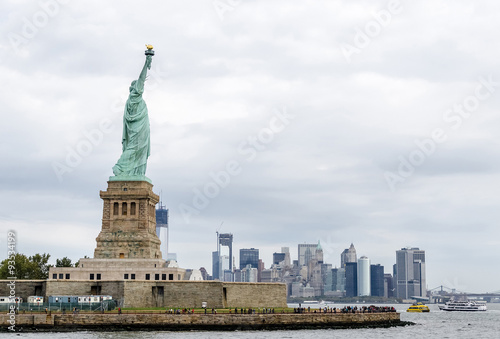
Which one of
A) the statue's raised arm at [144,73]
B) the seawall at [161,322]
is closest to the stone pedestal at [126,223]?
the statue's raised arm at [144,73]

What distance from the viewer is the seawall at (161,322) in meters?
80.6

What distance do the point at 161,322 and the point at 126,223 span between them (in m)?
19.5

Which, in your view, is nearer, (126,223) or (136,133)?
(126,223)

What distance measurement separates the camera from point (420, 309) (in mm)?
186250

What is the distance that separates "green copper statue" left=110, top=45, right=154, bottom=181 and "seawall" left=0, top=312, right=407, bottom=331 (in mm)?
23658

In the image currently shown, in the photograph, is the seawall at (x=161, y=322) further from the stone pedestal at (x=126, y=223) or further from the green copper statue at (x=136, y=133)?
the green copper statue at (x=136, y=133)

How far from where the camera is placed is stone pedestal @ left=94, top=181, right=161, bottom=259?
9656cm

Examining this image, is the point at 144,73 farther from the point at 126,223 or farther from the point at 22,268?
the point at 22,268

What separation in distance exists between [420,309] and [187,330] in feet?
377

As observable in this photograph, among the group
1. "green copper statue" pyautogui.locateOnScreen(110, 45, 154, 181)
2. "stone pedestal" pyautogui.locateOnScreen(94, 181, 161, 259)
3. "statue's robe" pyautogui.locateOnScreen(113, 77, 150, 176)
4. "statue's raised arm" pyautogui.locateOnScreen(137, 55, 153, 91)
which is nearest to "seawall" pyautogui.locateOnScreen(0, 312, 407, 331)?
"stone pedestal" pyautogui.locateOnScreen(94, 181, 161, 259)

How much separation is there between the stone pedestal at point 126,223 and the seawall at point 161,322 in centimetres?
1549

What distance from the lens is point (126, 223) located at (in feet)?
321

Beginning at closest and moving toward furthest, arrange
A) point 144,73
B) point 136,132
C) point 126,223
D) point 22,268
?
1. point 126,223
2. point 144,73
3. point 136,132
4. point 22,268

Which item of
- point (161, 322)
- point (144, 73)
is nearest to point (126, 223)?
point (144, 73)
